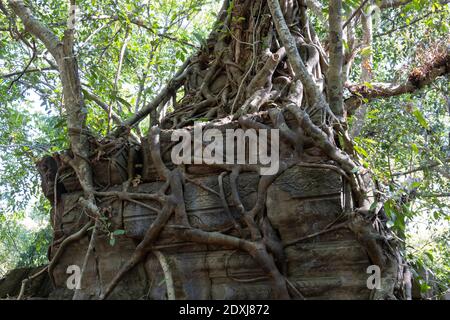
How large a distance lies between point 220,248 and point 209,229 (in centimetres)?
15

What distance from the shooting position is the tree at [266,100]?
2.90 metres

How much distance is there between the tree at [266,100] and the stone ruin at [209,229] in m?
0.08

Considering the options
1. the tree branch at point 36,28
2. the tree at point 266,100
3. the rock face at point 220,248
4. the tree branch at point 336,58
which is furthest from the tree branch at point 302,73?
the tree branch at point 36,28

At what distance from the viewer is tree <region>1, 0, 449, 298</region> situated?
2900 millimetres

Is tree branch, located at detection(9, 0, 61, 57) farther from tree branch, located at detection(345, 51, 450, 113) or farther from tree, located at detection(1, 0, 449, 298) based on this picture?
tree branch, located at detection(345, 51, 450, 113)

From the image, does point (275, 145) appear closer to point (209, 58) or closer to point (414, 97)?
point (209, 58)

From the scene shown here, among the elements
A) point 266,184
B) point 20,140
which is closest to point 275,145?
point 266,184

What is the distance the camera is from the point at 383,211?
299cm

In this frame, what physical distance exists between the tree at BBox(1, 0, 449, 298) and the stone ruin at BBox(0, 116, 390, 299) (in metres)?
0.08

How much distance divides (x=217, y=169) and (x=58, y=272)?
5.27ft

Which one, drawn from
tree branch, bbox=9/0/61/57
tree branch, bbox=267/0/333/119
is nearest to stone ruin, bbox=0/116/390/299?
tree branch, bbox=267/0/333/119

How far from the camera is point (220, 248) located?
310 cm
